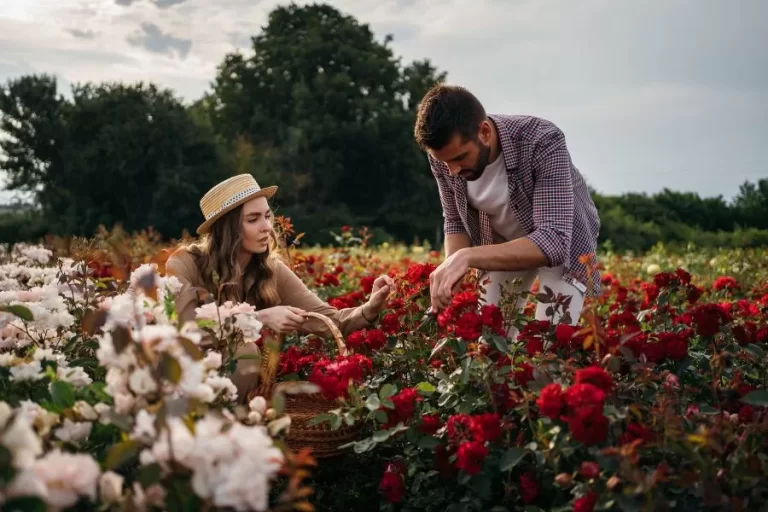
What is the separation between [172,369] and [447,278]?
51.1 inches

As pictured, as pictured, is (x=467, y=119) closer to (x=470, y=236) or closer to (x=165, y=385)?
(x=470, y=236)

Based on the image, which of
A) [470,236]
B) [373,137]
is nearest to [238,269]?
[470,236]

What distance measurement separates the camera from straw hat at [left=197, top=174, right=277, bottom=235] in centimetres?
328

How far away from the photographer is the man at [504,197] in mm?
2658

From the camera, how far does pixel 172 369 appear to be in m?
1.31

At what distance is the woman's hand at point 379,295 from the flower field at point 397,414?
8cm

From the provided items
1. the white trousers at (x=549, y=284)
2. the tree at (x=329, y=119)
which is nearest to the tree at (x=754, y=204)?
the tree at (x=329, y=119)

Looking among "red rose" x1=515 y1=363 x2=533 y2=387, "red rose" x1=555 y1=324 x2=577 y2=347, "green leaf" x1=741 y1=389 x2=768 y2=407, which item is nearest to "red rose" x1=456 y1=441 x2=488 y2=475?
"red rose" x1=515 y1=363 x2=533 y2=387

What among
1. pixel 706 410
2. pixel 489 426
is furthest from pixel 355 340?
pixel 706 410

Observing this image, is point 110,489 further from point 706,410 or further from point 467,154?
point 467,154

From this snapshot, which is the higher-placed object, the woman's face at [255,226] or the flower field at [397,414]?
the woman's face at [255,226]

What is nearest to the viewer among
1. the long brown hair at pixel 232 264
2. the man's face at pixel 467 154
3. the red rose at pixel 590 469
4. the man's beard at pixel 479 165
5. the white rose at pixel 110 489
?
the white rose at pixel 110 489

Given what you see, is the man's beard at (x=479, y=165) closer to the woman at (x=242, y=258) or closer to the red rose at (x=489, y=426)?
the woman at (x=242, y=258)

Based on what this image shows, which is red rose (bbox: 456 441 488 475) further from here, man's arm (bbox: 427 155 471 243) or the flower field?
man's arm (bbox: 427 155 471 243)
